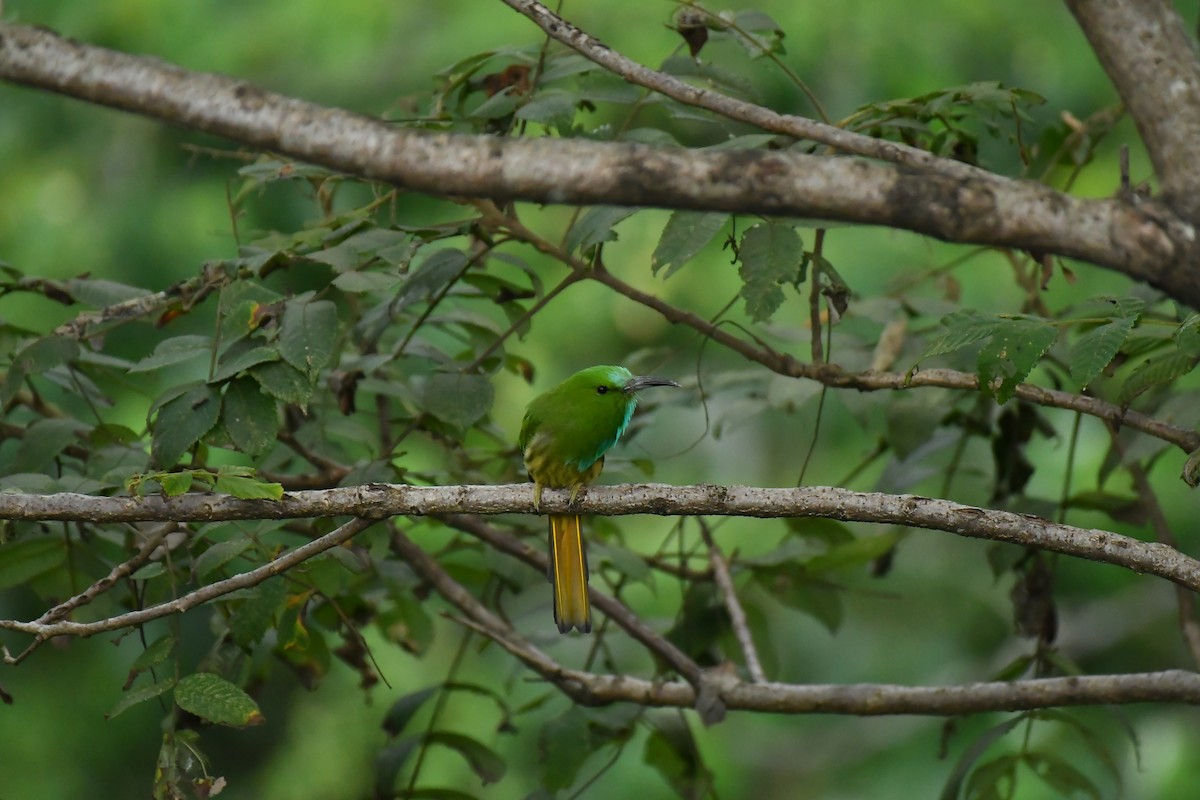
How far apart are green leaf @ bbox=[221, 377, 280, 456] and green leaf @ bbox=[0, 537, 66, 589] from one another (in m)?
0.53

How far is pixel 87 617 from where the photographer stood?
251 centimetres

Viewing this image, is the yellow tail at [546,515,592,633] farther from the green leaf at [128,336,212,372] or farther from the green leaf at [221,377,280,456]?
the green leaf at [128,336,212,372]

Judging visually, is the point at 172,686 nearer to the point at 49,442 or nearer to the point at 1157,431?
the point at 49,442

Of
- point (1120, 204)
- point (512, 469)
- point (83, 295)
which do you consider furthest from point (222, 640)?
point (1120, 204)

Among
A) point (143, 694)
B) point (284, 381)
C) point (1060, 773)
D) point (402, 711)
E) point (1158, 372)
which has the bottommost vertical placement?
point (402, 711)

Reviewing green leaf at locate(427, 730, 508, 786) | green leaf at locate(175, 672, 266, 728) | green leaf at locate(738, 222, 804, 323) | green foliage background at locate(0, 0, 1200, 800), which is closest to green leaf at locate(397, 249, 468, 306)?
green leaf at locate(738, 222, 804, 323)

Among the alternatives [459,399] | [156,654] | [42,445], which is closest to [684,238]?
[459,399]

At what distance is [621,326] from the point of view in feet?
18.8

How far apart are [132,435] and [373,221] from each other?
0.67m

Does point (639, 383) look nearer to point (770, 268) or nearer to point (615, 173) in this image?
point (770, 268)

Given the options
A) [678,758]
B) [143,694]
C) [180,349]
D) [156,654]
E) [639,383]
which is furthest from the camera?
[678,758]

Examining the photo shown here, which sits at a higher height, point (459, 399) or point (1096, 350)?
point (1096, 350)

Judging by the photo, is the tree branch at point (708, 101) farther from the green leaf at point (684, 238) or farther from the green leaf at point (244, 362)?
the green leaf at point (244, 362)

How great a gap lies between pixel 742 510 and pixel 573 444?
0.62m
